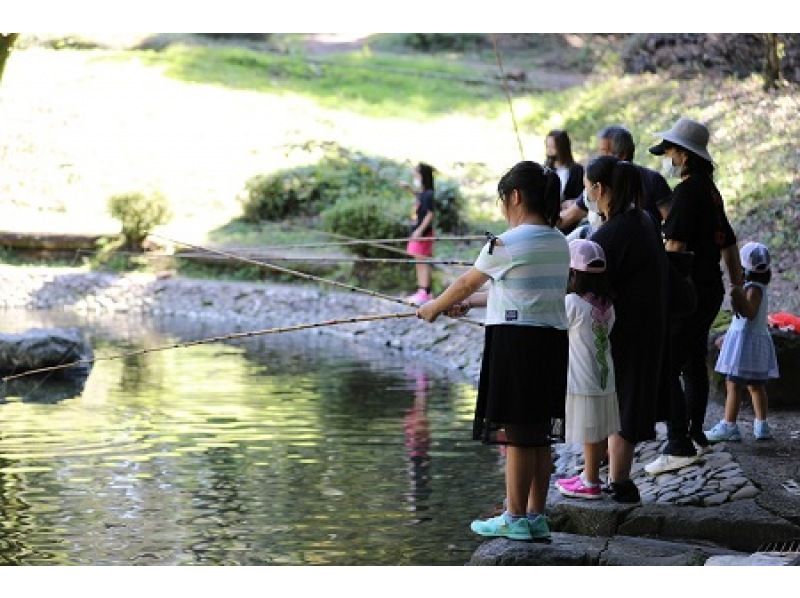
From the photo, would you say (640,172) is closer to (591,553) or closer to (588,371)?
(588,371)

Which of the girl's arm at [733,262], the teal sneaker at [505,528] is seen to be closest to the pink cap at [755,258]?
the girl's arm at [733,262]

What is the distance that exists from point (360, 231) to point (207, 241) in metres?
Answer: 2.73

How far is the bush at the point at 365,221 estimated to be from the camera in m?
17.8

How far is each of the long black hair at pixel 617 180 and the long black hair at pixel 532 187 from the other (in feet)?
2.43

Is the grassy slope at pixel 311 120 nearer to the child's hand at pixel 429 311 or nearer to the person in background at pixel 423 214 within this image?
the person in background at pixel 423 214

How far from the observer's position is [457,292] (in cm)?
623

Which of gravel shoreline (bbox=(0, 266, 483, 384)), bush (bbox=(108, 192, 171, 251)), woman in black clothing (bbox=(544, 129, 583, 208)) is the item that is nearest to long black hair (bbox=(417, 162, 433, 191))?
gravel shoreline (bbox=(0, 266, 483, 384))

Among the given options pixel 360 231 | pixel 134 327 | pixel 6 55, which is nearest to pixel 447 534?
pixel 6 55

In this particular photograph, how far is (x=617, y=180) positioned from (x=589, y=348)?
2.49ft

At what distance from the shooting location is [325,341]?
51.5ft

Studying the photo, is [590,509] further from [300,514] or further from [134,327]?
[134,327]

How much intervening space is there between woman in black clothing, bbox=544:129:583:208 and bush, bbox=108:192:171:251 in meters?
10.6

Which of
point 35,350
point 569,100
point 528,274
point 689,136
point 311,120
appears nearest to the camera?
point 528,274

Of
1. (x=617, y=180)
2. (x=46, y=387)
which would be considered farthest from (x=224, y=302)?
(x=617, y=180)
